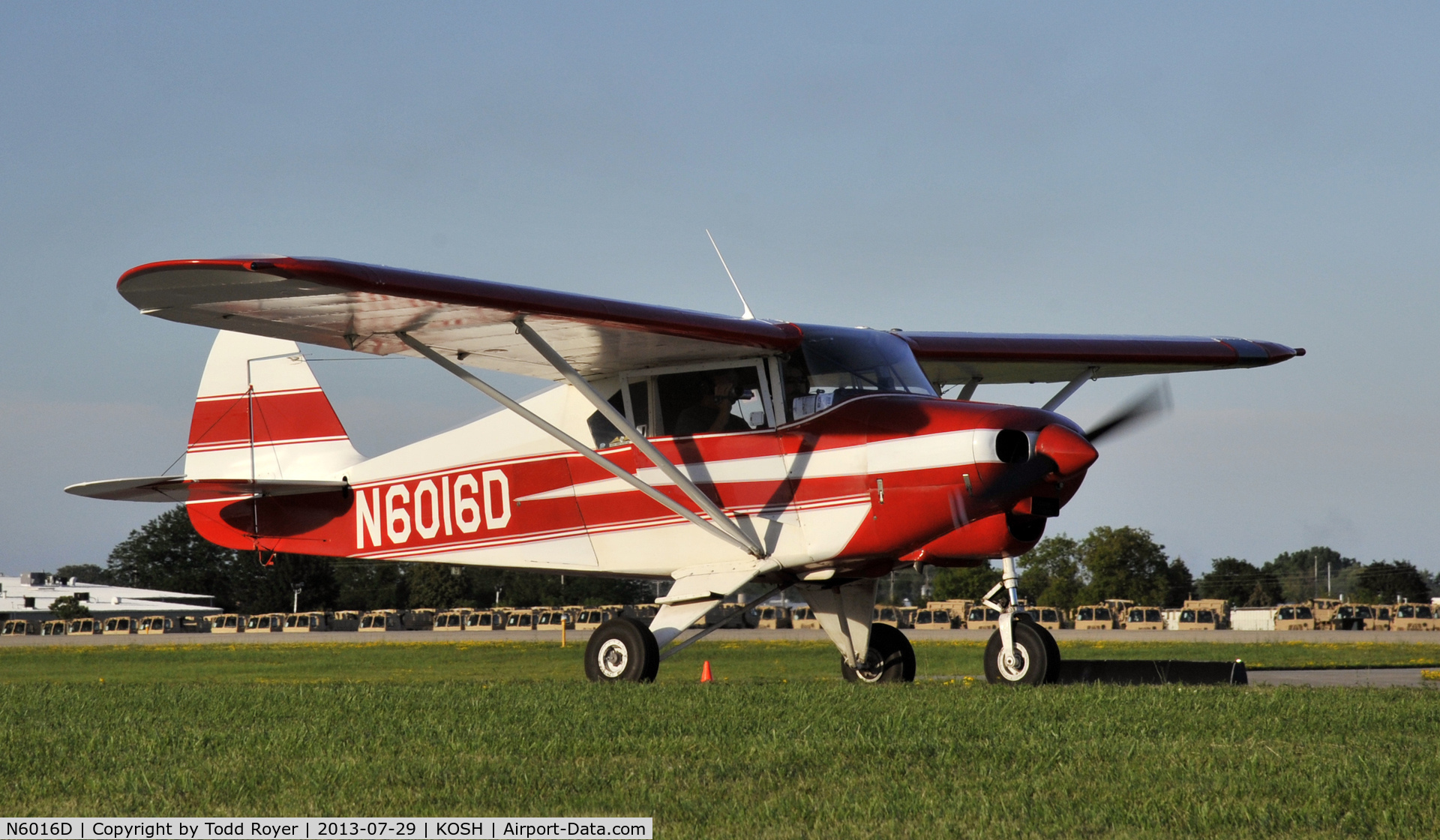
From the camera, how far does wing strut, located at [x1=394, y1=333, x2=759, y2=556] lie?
11086mm

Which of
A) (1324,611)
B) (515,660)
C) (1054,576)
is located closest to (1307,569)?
(1054,576)

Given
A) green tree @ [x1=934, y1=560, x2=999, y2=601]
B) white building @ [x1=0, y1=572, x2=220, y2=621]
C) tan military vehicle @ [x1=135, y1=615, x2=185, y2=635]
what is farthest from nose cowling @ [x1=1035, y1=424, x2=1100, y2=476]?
white building @ [x1=0, y1=572, x2=220, y2=621]

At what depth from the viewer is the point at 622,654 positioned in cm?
1148

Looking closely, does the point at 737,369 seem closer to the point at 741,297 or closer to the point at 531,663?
the point at 741,297

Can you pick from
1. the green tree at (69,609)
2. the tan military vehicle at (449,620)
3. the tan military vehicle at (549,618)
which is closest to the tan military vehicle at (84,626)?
the green tree at (69,609)

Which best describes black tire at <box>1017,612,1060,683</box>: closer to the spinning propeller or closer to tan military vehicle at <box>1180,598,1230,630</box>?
the spinning propeller

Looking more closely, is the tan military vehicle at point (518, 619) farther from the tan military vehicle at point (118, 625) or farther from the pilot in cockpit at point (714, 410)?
the pilot in cockpit at point (714, 410)

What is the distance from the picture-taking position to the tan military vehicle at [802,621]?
55969mm

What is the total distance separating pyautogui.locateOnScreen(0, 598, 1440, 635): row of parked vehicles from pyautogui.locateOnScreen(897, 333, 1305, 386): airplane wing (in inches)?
1138

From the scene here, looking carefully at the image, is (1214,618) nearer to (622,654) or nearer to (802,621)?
(802,621)

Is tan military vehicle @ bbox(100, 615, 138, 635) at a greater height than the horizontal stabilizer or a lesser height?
lesser

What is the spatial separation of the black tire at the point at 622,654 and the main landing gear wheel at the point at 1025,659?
9.69ft

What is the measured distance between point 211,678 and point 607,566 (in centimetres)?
985

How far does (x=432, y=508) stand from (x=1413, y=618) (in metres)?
49.5
